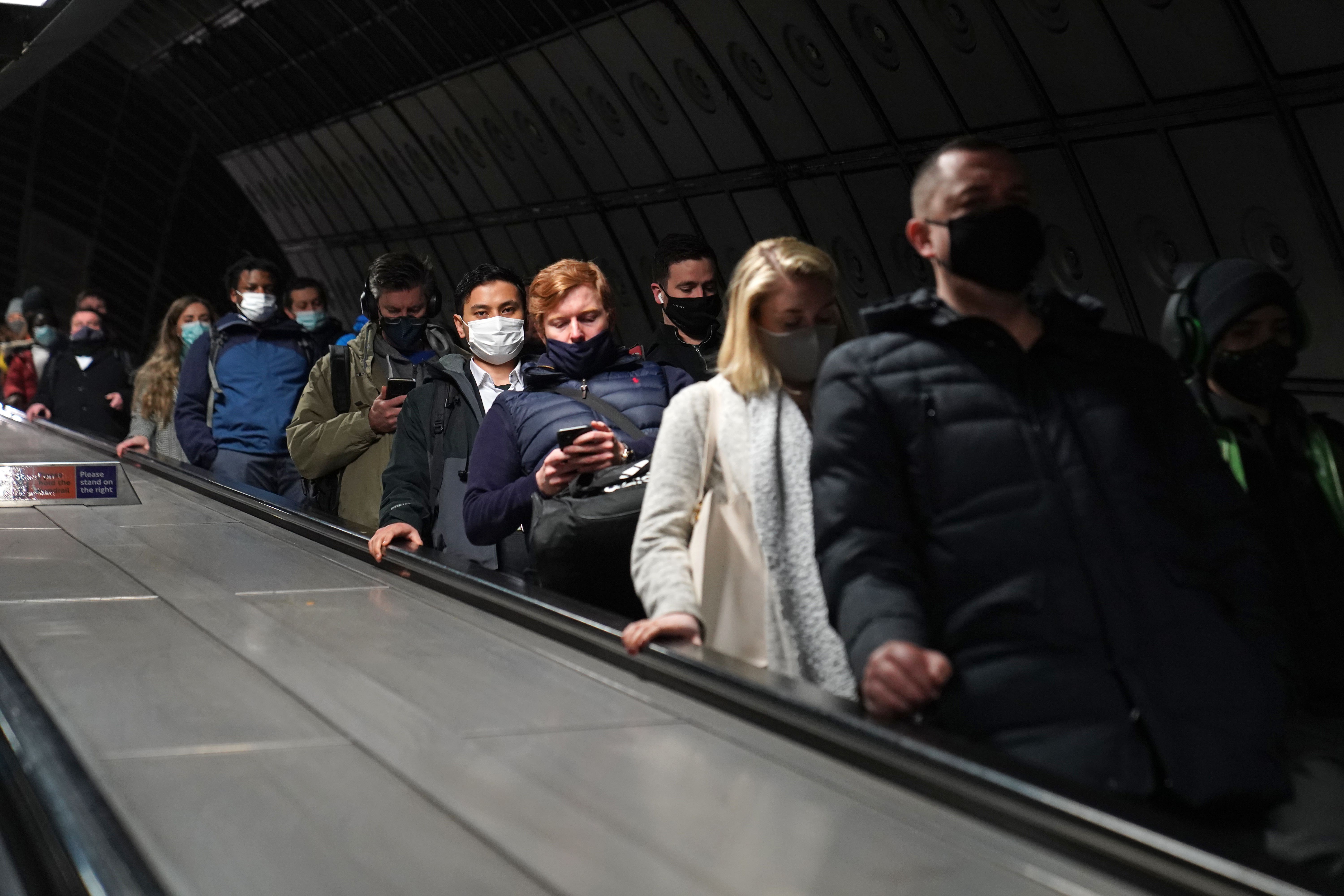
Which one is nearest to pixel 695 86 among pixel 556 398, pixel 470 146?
pixel 470 146

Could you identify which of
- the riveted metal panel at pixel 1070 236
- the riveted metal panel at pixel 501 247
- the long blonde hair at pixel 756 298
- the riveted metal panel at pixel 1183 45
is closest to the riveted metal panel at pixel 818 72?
the riveted metal panel at pixel 1070 236

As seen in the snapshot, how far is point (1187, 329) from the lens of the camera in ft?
12.3

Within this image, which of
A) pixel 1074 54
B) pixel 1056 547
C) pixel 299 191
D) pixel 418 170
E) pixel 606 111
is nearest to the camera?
pixel 1056 547

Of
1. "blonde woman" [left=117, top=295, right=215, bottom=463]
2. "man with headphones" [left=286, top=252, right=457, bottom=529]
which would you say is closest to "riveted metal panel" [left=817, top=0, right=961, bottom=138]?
"blonde woman" [left=117, top=295, right=215, bottom=463]

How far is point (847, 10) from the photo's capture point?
557 inches

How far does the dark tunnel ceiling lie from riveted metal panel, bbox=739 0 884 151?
0.03 m

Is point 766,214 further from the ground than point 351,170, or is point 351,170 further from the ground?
point 351,170

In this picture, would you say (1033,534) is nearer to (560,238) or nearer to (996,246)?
(996,246)

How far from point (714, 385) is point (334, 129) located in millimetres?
25395

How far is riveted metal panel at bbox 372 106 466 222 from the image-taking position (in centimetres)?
2550

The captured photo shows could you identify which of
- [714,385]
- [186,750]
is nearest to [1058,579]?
[714,385]

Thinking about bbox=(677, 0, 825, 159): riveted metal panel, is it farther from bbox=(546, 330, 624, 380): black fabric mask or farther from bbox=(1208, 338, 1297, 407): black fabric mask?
bbox=(1208, 338, 1297, 407): black fabric mask

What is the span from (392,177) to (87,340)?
14.7m

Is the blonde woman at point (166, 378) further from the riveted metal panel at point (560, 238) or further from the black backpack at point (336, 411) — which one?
the riveted metal panel at point (560, 238)
